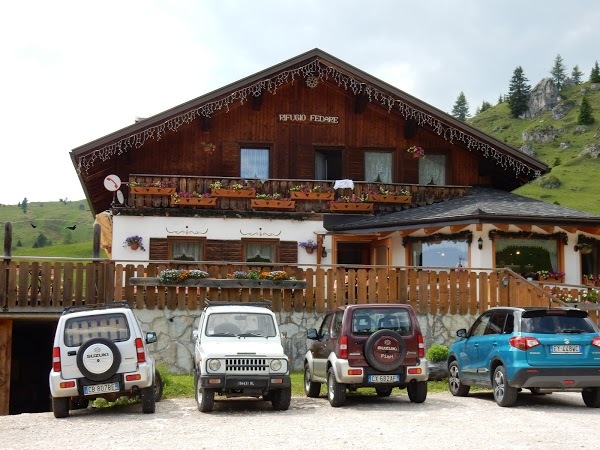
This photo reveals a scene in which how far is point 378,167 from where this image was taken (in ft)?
90.7

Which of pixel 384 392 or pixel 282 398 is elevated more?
pixel 282 398

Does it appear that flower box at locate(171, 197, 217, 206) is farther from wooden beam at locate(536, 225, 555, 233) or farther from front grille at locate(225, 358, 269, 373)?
front grille at locate(225, 358, 269, 373)

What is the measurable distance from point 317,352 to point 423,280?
17.6 feet

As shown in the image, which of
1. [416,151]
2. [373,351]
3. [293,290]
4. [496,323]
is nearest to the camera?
[373,351]

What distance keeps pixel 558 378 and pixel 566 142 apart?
112804 millimetres

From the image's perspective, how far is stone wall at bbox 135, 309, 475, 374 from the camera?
18.7 m

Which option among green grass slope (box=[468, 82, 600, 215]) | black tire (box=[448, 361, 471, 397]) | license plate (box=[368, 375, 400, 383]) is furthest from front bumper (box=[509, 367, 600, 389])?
green grass slope (box=[468, 82, 600, 215])

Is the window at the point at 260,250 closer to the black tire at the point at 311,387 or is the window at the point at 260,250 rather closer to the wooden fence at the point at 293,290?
the wooden fence at the point at 293,290

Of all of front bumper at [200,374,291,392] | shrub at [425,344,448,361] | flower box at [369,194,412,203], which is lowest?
front bumper at [200,374,291,392]

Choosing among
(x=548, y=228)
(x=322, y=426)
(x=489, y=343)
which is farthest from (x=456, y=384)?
(x=548, y=228)

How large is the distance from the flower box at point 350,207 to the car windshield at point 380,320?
1189cm

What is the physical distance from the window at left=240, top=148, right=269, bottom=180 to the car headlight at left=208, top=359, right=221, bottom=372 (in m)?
14.0

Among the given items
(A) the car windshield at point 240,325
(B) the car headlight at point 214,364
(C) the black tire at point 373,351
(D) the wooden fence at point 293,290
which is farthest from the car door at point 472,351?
(B) the car headlight at point 214,364

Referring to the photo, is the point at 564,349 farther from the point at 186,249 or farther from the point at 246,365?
the point at 186,249
